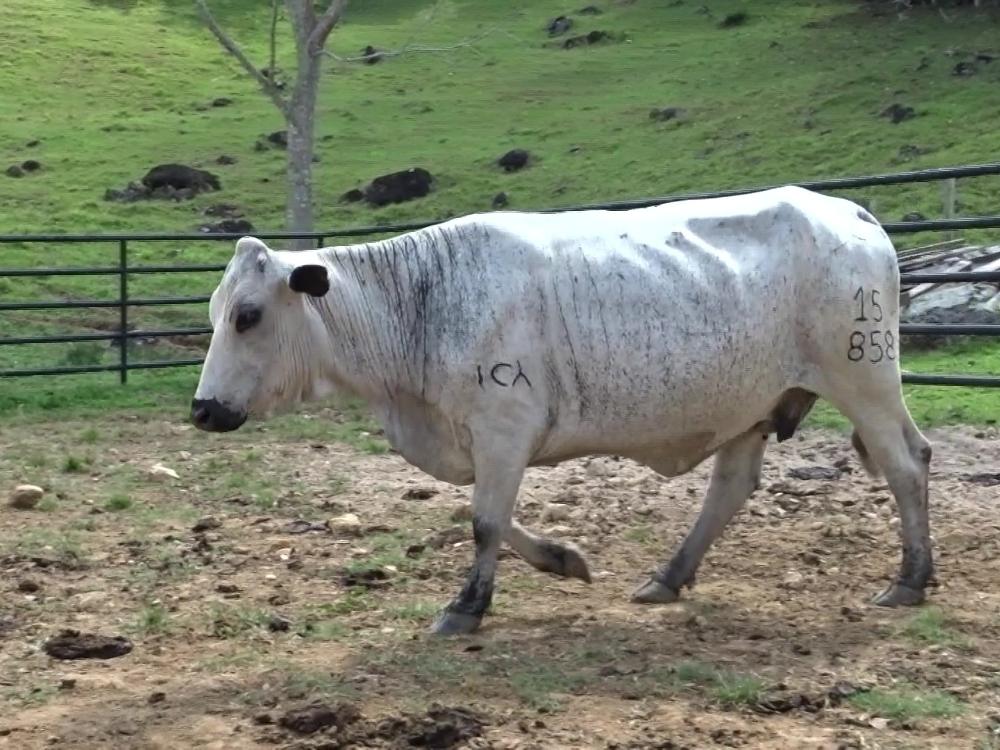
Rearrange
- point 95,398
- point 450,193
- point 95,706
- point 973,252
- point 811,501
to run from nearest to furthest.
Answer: point 95,706 → point 811,501 → point 95,398 → point 973,252 → point 450,193

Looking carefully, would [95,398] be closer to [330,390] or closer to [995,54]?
[330,390]

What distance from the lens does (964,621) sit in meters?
5.42

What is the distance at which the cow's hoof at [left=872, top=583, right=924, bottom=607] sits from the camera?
5.73 m

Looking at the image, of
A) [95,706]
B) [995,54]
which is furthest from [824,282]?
[995,54]

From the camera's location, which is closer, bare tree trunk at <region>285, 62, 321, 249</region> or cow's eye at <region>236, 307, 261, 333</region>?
cow's eye at <region>236, 307, 261, 333</region>

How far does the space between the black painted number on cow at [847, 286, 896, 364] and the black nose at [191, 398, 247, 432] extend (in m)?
2.33

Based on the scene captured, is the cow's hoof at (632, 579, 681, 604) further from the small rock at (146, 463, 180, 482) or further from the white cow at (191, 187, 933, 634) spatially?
the small rock at (146, 463, 180, 482)

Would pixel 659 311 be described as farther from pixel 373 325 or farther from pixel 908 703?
pixel 908 703

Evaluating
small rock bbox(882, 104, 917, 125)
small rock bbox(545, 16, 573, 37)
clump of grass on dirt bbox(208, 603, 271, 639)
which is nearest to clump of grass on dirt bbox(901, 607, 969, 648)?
clump of grass on dirt bbox(208, 603, 271, 639)

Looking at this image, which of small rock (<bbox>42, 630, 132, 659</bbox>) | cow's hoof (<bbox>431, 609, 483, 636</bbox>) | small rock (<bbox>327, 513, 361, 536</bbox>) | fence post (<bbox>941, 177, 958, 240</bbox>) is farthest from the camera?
fence post (<bbox>941, 177, 958, 240</bbox>)

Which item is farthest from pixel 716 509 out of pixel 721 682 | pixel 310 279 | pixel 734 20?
pixel 734 20

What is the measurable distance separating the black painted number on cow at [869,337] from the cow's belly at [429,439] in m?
1.53

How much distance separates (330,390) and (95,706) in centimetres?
163

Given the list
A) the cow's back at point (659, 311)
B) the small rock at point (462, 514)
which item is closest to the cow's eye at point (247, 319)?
the cow's back at point (659, 311)
